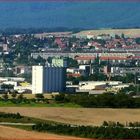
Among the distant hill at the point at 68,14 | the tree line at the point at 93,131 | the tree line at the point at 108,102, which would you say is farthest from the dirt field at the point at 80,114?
the distant hill at the point at 68,14

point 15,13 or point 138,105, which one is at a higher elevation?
point 15,13

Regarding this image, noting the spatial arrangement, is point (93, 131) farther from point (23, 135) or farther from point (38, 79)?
point (38, 79)

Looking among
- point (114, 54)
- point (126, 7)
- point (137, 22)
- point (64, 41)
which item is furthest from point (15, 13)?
point (114, 54)

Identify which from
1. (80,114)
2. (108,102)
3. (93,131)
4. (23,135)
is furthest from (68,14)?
(23,135)

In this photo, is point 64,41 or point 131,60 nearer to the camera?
point 131,60

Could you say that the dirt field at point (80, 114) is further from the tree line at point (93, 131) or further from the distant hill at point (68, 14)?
the distant hill at point (68, 14)

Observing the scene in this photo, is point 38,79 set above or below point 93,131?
above

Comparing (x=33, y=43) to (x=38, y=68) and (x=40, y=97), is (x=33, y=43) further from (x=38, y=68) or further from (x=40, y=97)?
(x=40, y=97)
